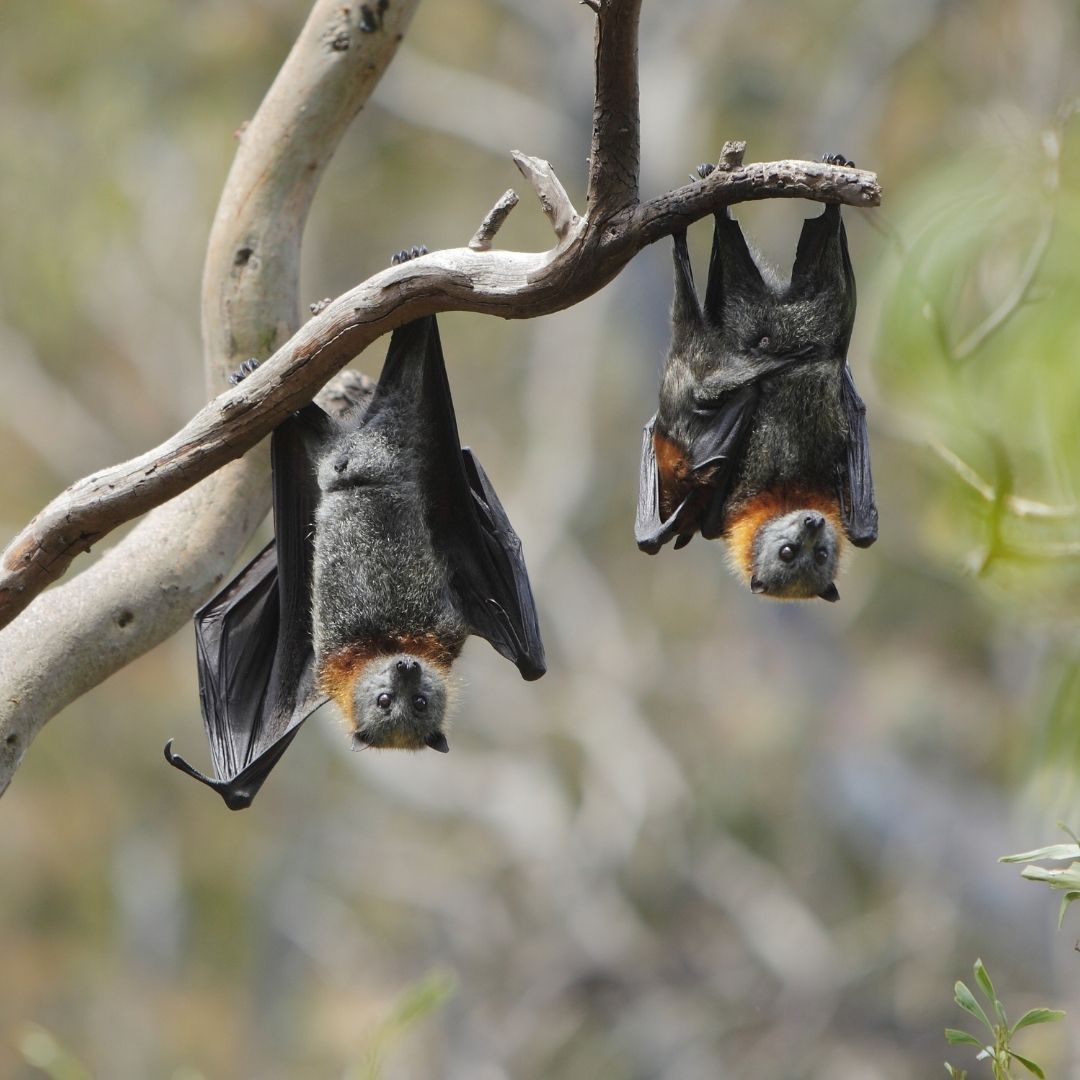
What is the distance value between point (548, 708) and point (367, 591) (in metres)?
14.1

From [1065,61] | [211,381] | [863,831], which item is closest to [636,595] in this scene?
[863,831]

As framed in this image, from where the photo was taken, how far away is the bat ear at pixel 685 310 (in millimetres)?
4371

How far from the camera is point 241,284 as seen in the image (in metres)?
5.21

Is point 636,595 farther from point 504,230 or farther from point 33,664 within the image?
point 33,664

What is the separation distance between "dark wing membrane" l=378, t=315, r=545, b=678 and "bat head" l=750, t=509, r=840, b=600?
2.88 ft

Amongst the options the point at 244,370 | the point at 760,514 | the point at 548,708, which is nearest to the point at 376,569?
the point at 244,370

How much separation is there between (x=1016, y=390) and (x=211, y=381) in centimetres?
346

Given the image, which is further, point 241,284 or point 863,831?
point 863,831

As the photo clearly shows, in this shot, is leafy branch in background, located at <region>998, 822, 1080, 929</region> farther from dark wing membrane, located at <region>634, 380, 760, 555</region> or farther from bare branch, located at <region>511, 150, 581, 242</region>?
bare branch, located at <region>511, 150, 581, 242</region>

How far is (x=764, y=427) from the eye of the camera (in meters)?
4.70

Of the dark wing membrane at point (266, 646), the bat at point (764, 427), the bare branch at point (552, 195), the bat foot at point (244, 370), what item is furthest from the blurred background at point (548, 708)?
the bare branch at point (552, 195)

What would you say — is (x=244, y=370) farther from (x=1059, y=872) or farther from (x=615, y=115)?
(x=1059, y=872)

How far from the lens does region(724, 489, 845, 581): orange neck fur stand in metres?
4.68

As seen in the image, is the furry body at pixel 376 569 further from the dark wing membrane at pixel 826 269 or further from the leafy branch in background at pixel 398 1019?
the dark wing membrane at pixel 826 269
